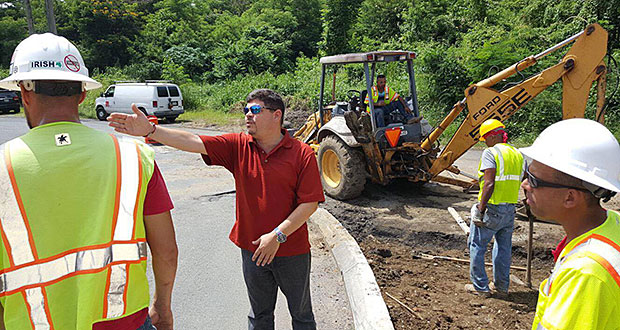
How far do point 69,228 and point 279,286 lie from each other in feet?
5.85

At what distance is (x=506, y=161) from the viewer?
4.59 meters

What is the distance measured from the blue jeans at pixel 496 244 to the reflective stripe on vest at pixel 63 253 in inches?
147

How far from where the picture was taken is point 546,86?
6.80m

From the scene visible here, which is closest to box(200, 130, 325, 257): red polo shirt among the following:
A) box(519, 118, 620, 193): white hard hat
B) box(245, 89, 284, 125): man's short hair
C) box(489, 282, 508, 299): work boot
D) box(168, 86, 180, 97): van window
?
box(245, 89, 284, 125): man's short hair

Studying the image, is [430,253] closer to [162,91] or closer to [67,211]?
[67,211]

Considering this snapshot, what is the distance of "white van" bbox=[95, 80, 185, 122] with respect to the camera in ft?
69.3

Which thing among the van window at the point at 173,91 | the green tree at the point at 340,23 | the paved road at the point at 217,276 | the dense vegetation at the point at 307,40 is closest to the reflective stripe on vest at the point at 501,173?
the paved road at the point at 217,276

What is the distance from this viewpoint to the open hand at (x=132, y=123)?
2658mm

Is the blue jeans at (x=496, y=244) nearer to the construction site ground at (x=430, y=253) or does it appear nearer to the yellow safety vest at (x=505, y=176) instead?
the yellow safety vest at (x=505, y=176)

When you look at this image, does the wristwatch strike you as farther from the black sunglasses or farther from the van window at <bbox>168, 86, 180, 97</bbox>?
the van window at <bbox>168, 86, 180, 97</bbox>

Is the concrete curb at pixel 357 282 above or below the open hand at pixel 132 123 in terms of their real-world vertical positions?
below

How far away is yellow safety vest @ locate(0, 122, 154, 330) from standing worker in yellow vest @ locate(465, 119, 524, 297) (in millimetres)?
3726

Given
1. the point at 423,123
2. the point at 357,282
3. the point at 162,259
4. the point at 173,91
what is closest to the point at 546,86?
the point at 423,123

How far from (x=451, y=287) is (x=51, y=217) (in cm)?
422
